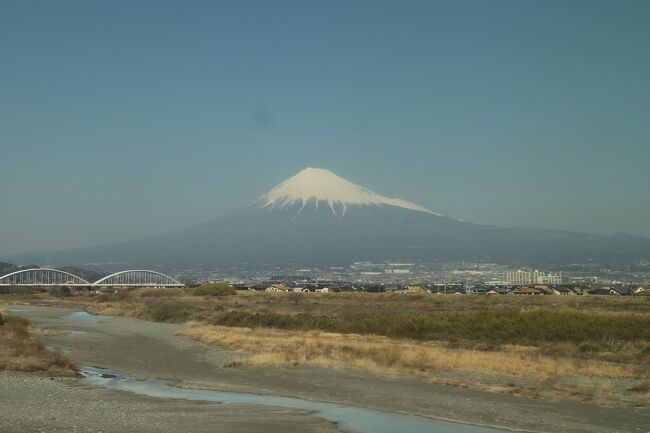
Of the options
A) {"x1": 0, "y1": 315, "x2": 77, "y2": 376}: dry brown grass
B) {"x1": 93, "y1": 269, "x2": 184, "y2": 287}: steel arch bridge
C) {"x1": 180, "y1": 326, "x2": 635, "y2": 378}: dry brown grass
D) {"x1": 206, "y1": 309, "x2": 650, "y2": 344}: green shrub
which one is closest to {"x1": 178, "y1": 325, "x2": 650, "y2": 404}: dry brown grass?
{"x1": 180, "y1": 326, "x2": 635, "y2": 378}: dry brown grass

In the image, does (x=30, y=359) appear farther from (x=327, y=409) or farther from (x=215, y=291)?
(x=215, y=291)

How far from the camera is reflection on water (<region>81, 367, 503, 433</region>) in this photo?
52.5 feet

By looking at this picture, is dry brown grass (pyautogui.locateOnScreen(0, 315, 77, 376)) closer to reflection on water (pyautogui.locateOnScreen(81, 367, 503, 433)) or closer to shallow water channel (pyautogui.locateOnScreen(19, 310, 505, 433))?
shallow water channel (pyautogui.locateOnScreen(19, 310, 505, 433))

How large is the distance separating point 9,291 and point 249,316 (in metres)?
114

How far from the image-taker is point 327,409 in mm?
18375

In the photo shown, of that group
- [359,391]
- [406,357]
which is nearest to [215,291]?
[406,357]

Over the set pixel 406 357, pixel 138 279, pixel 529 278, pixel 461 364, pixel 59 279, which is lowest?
pixel 138 279

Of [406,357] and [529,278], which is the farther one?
[529,278]

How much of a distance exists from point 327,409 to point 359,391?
3.07m

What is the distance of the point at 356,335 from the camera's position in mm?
40156

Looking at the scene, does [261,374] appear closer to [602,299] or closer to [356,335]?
[356,335]

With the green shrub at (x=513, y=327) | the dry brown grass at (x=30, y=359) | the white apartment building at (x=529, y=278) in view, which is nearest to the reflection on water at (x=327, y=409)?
the dry brown grass at (x=30, y=359)

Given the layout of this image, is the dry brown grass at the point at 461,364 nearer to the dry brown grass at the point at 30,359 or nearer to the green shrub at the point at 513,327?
the green shrub at the point at 513,327

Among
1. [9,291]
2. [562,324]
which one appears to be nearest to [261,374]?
[562,324]
